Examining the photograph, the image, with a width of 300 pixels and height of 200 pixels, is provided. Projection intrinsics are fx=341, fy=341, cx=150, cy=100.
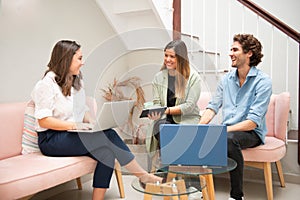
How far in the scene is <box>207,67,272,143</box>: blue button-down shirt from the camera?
7.57 ft

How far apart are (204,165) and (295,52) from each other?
7.76ft

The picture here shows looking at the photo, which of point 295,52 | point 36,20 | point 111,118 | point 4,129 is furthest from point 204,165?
point 295,52

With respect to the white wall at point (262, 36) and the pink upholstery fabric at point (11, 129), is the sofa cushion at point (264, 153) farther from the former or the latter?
the pink upholstery fabric at point (11, 129)

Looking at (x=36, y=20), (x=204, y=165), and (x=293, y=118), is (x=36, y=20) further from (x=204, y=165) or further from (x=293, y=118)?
(x=293, y=118)

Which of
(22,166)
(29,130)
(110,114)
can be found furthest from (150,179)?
(29,130)

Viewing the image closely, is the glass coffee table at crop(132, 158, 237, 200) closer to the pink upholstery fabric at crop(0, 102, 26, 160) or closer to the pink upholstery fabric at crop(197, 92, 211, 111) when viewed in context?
the pink upholstery fabric at crop(0, 102, 26, 160)

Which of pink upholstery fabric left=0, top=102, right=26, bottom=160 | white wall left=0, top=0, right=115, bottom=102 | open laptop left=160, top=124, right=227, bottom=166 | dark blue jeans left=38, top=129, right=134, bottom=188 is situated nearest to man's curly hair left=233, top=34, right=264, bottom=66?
open laptop left=160, top=124, right=227, bottom=166

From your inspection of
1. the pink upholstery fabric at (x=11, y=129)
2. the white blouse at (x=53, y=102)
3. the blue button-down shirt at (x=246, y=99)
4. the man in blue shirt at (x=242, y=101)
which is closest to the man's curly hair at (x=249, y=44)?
the man in blue shirt at (x=242, y=101)

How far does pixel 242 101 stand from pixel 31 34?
1671mm

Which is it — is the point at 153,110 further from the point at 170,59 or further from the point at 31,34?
the point at 31,34

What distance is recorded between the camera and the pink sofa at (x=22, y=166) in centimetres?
171

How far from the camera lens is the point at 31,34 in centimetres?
263

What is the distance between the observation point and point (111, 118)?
7.04 ft

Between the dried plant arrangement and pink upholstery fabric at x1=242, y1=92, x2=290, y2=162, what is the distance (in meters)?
0.93
